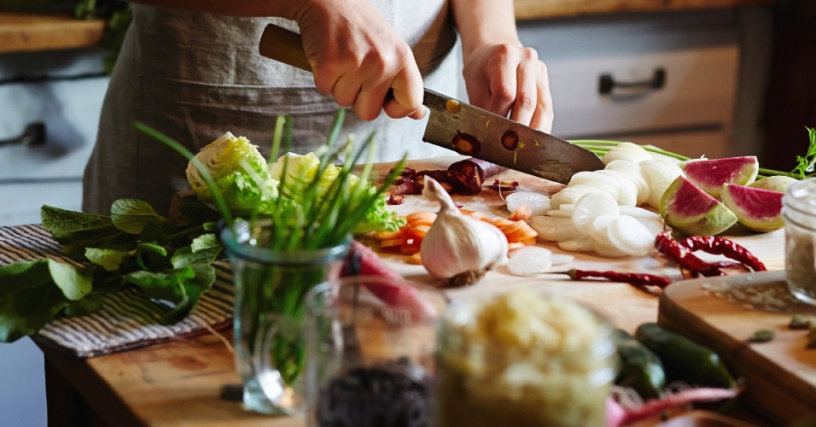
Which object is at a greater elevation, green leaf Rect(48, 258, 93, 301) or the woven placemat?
green leaf Rect(48, 258, 93, 301)

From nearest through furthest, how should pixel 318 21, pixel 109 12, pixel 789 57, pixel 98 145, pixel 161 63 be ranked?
pixel 318 21 < pixel 161 63 < pixel 98 145 < pixel 109 12 < pixel 789 57

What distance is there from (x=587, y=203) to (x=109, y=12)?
5.62ft

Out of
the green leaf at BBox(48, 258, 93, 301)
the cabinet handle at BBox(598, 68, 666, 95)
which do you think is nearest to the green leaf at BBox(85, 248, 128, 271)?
the green leaf at BBox(48, 258, 93, 301)

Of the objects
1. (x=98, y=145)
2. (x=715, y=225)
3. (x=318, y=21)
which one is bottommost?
(x=98, y=145)

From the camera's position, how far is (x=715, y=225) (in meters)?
1.49

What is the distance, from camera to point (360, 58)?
1.65 m

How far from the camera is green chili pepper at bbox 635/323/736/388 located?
982 mm

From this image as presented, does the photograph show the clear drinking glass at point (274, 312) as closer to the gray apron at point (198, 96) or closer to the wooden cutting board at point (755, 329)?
the wooden cutting board at point (755, 329)

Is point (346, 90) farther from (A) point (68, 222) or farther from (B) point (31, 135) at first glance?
(B) point (31, 135)

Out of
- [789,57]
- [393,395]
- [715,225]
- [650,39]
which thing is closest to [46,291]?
[393,395]

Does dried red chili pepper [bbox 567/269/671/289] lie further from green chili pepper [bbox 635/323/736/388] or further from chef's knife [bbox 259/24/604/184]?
chef's knife [bbox 259/24/604/184]

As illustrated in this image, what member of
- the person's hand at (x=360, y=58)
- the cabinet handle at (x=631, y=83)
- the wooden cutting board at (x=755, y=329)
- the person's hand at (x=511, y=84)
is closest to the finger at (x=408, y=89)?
the person's hand at (x=360, y=58)

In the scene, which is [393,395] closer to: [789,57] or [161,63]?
[161,63]

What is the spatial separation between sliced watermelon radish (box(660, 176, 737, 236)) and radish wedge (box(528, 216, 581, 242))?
150 millimetres
